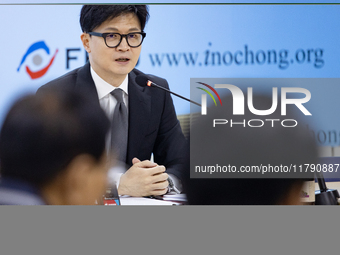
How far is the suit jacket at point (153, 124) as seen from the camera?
15.3ft

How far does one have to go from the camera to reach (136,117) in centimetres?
467

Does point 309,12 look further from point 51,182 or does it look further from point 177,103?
point 51,182

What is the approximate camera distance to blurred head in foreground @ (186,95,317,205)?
4668 mm

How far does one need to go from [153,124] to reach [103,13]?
118 cm

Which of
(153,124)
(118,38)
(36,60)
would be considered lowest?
(153,124)

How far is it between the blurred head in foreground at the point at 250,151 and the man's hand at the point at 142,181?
28cm

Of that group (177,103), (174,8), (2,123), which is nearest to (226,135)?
(177,103)

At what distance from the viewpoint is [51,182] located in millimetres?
4586

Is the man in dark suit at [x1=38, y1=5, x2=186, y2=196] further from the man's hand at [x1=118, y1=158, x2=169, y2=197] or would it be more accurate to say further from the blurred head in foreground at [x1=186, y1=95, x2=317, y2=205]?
the blurred head in foreground at [x1=186, y1=95, x2=317, y2=205]

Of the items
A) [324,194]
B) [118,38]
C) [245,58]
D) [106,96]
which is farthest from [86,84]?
[324,194]

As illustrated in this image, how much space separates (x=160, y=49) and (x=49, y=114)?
1.27m

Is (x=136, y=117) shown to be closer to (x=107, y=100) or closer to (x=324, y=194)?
(x=107, y=100)

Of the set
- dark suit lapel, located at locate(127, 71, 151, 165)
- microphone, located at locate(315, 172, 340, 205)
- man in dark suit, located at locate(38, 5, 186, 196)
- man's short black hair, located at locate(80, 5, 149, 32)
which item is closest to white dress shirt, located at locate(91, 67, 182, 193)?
man in dark suit, located at locate(38, 5, 186, 196)

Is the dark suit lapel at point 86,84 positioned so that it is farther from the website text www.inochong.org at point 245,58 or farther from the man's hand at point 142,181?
the man's hand at point 142,181
